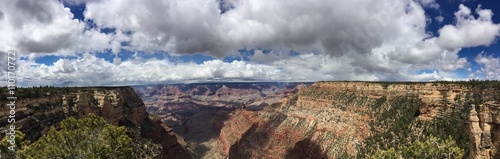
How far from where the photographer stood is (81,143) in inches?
1277

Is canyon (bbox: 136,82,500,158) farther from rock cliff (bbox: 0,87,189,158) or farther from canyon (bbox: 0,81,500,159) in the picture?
rock cliff (bbox: 0,87,189,158)

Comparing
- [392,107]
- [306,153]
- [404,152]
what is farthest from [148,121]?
[404,152]

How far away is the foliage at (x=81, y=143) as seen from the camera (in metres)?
30.5

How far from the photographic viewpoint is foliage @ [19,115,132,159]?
30.5 meters

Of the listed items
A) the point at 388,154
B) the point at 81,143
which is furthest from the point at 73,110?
the point at 388,154

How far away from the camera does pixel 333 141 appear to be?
117500 mm

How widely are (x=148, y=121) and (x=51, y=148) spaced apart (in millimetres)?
104586

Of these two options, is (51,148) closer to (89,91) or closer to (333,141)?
(89,91)

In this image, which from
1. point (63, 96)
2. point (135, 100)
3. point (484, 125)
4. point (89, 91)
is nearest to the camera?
point (484, 125)

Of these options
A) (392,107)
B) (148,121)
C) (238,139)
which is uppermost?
(392,107)

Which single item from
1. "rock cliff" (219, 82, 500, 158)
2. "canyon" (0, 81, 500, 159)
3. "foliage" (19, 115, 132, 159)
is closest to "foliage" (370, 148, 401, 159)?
"canyon" (0, 81, 500, 159)

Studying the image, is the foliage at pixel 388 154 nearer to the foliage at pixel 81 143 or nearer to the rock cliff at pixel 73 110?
the foliage at pixel 81 143

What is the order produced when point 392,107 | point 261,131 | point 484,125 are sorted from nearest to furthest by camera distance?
point 484,125 → point 392,107 → point 261,131

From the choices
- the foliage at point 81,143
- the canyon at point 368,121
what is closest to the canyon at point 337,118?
the canyon at point 368,121
